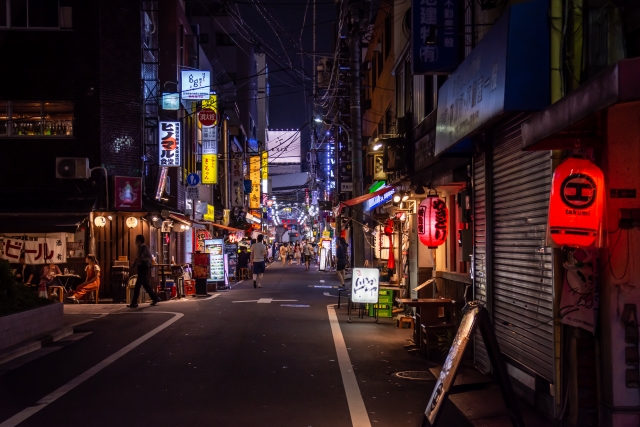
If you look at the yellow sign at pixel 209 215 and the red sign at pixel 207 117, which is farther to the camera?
the yellow sign at pixel 209 215

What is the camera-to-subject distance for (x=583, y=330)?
736cm

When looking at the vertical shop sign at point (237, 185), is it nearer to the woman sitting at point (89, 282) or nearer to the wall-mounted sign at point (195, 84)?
the wall-mounted sign at point (195, 84)

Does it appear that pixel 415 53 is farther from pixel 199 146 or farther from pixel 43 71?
pixel 199 146

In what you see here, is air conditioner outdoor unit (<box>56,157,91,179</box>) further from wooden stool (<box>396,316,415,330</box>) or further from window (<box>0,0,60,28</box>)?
wooden stool (<box>396,316,415,330</box>)

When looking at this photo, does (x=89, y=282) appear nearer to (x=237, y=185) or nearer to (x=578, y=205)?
(x=578, y=205)


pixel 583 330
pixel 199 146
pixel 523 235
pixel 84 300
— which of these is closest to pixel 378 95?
pixel 199 146

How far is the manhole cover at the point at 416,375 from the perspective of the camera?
10344 mm

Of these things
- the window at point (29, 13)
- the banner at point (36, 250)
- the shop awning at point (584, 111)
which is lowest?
the banner at point (36, 250)

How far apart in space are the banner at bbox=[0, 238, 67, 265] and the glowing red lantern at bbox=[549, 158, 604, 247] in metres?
19.3

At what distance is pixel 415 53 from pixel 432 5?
3.39 feet

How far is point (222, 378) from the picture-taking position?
10047mm

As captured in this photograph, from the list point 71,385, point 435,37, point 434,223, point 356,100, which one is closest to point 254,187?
point 356,100

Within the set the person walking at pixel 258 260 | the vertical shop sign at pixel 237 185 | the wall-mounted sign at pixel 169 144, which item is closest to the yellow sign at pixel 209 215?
the vertical shop sign at pixel 237 185

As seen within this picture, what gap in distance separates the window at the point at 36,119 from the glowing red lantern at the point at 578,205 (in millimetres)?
21272
